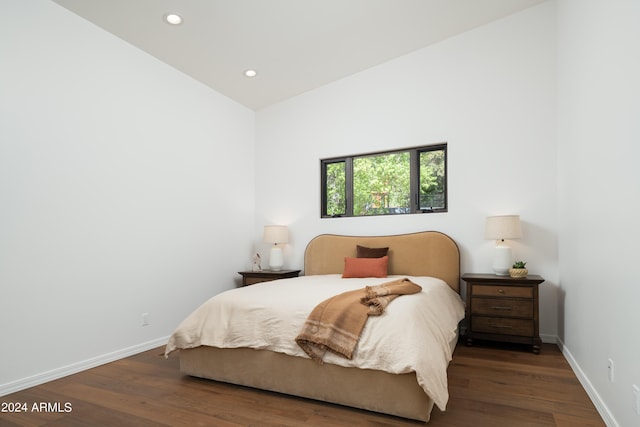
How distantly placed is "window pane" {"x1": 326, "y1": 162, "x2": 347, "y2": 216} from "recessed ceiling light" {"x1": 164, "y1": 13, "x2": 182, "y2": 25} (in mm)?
2384

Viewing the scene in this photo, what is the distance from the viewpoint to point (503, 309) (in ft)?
11.6

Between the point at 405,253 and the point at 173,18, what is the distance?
3.18 metres

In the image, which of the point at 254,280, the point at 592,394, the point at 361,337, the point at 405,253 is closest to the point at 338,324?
the point at 361,337

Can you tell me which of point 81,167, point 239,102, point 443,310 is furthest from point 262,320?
point 239,102

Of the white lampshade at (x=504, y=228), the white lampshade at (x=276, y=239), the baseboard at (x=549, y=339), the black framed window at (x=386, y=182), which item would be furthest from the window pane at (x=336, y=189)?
the baseboard at (x=549, y=339)

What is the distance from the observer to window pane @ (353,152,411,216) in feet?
14.9

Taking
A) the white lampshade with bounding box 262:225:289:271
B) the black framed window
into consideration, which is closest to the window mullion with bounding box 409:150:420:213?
the black framed window

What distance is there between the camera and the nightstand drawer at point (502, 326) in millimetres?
3453

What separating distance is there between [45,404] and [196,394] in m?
0.92

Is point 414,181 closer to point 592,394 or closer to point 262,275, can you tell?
point 262,275

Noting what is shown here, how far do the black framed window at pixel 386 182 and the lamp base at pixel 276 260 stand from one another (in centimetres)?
75

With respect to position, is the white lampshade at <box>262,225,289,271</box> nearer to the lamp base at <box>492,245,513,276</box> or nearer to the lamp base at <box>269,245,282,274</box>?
the lamp base at <box>269,245,282,274</box>

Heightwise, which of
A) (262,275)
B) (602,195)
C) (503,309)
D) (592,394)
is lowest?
(592,394)

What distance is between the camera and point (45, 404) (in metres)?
2.44
